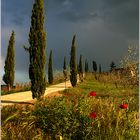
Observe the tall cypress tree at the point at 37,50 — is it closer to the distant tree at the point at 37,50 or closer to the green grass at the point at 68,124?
the distant tree at the point at 37,50

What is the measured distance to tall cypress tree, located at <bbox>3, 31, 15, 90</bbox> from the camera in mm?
A: 41594

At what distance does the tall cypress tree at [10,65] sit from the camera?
41.6m

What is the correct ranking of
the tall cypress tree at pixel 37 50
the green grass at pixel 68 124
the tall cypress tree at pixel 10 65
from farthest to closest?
the tall cypress tree at pixel 10 65 → the tall cypress tree at pixel 37 50 → the green grass at pixel 68 124

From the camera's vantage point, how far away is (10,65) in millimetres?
41844

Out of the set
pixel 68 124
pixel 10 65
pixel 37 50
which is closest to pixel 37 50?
pixel 37 50

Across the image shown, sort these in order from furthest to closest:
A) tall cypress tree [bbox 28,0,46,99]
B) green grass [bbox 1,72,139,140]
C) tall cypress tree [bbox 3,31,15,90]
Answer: tall cypress tree [bbox 3,31,15,90]
tall cypress tree [bbox 28,0,46,99]
green grass [bbox 1,72,139,140]

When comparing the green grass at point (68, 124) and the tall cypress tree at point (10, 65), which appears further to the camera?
the tall cypress tree at point (10, 65)

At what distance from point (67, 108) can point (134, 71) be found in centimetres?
2058

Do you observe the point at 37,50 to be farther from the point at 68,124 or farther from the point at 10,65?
Answer: the point at 68,124

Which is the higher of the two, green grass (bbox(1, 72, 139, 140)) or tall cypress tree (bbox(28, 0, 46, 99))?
tall cypress tree (bbox(28, 0, 46, 99))

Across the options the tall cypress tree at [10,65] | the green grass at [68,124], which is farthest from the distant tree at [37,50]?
the green grass at [68,124]

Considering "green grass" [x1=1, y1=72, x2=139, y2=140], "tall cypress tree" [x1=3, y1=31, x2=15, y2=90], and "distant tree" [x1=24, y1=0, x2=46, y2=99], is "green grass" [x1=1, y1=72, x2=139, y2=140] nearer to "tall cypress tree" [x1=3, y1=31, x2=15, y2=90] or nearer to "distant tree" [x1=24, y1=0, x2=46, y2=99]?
"distant tree" [x1=24, y1=0, x2=46, y2=99]

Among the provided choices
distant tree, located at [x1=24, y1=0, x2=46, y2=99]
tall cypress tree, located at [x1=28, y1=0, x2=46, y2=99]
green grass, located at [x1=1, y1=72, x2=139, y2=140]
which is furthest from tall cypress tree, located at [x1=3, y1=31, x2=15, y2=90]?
green grass, located at [x1=1, y1=72, x2=139, y2=140]

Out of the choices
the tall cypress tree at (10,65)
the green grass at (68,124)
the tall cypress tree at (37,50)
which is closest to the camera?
the green grass at (68,124)
